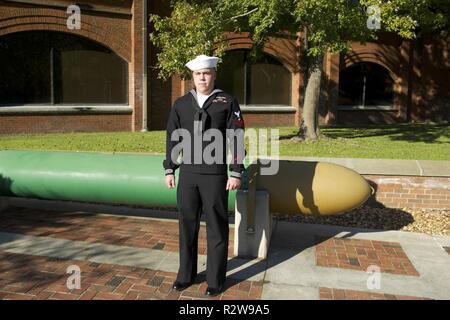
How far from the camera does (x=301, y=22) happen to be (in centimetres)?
1038

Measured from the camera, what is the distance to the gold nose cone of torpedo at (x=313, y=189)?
188 inches

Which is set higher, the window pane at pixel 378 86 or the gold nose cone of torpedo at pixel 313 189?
the window pane at pixel 378 86

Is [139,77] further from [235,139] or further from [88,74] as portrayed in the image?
[235,139]

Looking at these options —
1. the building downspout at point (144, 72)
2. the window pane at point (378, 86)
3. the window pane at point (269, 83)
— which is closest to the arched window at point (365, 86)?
the window pane at point (378, 86)

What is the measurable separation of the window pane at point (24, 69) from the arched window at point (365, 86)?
39.4 ft

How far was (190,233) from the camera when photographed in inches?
160

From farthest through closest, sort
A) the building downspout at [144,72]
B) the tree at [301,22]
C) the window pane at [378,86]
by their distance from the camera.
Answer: the window pane at [378,86]
the building downspout at [144,72]
the tree at [301,22]

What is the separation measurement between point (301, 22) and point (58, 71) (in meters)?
Result: 8.49

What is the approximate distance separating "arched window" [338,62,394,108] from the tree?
7815 millimetres

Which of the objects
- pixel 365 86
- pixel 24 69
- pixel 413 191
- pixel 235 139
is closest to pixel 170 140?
pixel 235 139

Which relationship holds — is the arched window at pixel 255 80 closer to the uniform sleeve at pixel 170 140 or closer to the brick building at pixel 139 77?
the brick building at pixel 139 77

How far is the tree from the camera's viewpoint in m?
8.81
